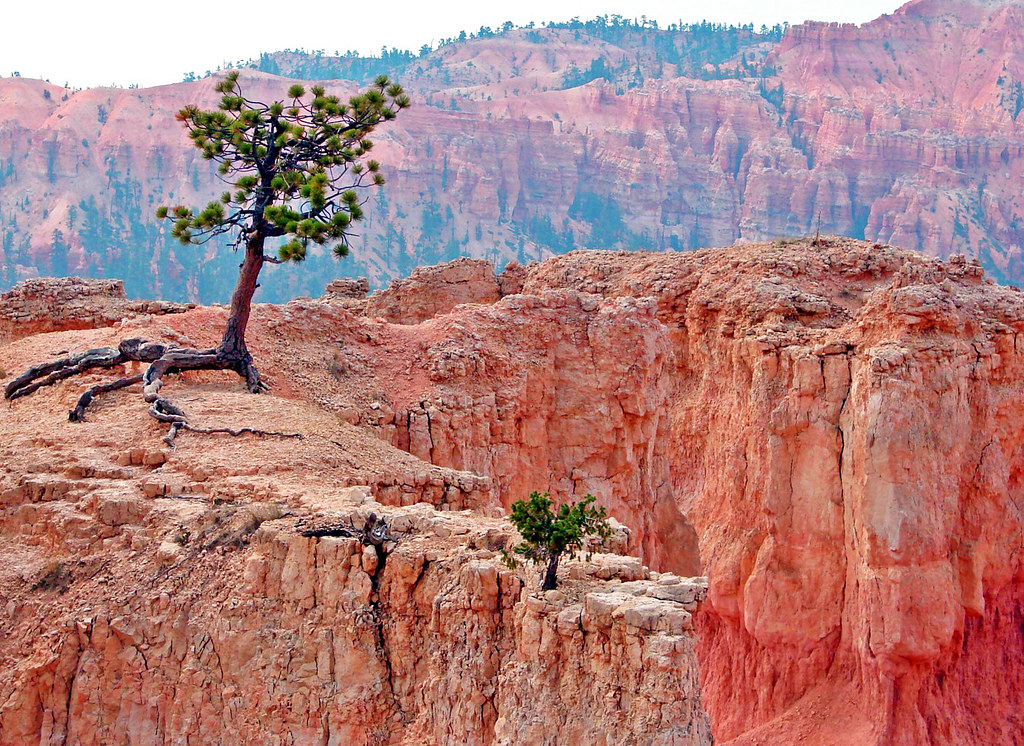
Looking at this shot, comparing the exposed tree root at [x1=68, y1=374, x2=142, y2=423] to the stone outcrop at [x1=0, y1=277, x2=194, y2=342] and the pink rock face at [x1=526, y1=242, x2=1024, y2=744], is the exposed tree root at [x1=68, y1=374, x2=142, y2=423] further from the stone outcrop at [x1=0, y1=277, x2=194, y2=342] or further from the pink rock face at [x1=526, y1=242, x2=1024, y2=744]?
the pink rock face at [x1=526, y1=242, x2=1024, y2=744]

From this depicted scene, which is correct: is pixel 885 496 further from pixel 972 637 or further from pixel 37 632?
pixel 37 632

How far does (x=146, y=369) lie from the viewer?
17.8 metres

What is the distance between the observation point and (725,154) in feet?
366

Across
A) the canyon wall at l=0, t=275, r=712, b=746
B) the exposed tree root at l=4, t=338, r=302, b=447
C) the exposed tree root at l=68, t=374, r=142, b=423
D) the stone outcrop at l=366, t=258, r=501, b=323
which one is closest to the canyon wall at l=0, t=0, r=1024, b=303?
the stone outcrop at l=366, t=258, r=501, b=323

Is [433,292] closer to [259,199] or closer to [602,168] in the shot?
[259,199]

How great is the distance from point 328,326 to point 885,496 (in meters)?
11.1

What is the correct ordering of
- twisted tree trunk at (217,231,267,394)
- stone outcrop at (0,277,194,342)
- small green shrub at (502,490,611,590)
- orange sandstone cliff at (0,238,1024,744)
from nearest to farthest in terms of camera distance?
small green shrub at (502,490,611,590)
orange sandstone cliff at (0,238,1024,744)
twisted tree trunk at (217,231,267,394)
stone outcrop at (0,277,194,342)

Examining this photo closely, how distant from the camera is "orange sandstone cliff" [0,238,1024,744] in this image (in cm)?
1146

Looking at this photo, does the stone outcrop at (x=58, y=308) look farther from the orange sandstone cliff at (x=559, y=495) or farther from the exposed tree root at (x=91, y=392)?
the exposed tree root at (x=91, y=392)

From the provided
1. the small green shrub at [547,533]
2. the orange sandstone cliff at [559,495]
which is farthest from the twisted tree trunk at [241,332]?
the small green shrub at [547,533]

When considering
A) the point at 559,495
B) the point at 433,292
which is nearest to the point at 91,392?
the point at 559,495

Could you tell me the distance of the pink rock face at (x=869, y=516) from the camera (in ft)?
83.8

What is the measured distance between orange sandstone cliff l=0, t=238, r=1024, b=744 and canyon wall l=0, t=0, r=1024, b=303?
59020mm

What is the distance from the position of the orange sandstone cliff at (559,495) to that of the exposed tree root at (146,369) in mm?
275
